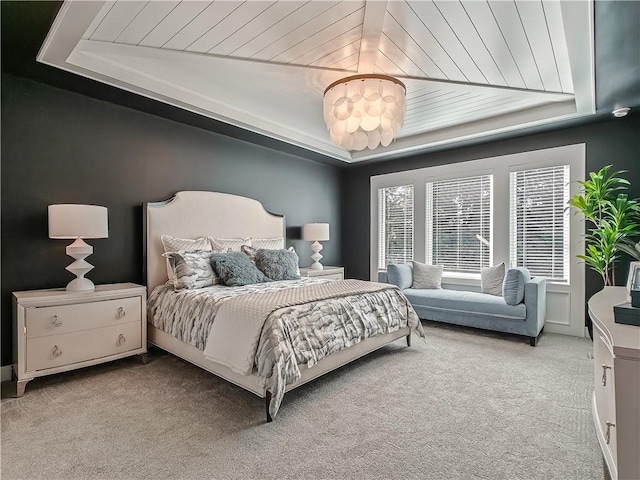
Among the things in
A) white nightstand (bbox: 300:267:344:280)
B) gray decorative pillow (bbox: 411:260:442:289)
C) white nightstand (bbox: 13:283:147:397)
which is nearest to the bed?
white nightstand (bbox: 13:283:147:397)

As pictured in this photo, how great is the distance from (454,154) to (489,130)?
0.85m

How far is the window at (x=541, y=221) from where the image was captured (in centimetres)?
416

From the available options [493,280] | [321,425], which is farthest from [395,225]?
[321,425]

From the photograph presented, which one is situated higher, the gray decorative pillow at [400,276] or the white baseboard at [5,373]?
the gray decorative pillow at [400,276]

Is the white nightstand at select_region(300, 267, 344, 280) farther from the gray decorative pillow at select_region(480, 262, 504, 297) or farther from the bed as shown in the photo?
the gray decorative pillow at select_region(480, 262, 504, 297)

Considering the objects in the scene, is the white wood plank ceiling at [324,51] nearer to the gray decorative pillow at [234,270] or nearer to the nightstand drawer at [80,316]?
the gray decorative pillow at [234,270]

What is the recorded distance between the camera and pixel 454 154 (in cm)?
506

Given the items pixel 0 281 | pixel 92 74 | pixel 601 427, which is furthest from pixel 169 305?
pixel 601 427

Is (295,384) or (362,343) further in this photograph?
(362,343)

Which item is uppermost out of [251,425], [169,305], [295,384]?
[169,305]

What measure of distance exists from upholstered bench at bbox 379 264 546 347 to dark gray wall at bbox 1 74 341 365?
291 cm

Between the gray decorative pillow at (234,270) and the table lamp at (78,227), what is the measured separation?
1.03 m

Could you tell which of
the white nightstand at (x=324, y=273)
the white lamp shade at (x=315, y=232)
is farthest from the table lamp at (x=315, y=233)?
the white nightstand at (x=324, y=273)

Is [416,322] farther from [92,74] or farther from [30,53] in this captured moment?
[30,53]
